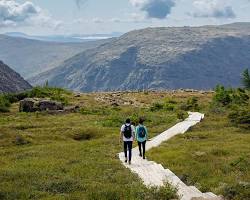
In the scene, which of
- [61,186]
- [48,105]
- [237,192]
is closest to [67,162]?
[61,186]

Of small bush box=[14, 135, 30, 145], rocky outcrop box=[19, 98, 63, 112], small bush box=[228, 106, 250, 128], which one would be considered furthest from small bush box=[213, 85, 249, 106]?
small bush box=[14, 135, 30, 145]

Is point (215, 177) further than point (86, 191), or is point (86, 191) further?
point (215, 177)

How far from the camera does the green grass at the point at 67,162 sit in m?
18.8

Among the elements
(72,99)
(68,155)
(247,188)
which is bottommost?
(72,99)

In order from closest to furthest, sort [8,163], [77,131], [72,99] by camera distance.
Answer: [8,163]
[77,131]
[72,99]

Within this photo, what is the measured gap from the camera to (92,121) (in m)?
54.3

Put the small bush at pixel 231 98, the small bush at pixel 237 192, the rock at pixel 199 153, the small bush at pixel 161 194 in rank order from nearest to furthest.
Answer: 1. the small bush at pixel 161 194
2. the small bush at pixel 237 192
3. the rock at pixel 199 153
4. the small bush at pixel 231 98

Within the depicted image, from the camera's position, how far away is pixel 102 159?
1125 inches

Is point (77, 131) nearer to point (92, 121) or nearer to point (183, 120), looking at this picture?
point (92, 121)

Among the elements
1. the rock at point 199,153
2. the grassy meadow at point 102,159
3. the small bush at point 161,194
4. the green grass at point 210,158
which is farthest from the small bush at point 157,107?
the small bush at point 161,194

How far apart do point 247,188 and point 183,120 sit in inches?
1413

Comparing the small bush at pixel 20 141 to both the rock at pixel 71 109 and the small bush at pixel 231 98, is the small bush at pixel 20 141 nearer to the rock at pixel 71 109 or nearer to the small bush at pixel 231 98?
the rock at pixel 71 109

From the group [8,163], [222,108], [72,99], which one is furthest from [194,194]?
[72,99]

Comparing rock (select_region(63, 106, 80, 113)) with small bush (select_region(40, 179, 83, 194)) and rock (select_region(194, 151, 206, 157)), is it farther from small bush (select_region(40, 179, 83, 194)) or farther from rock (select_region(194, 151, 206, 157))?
small bush (select_region(40, 179, 83, 194))
